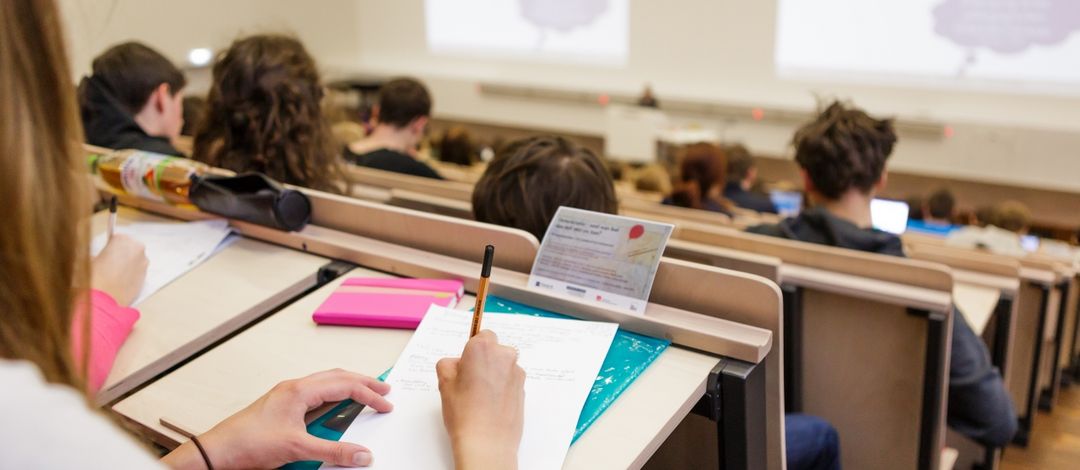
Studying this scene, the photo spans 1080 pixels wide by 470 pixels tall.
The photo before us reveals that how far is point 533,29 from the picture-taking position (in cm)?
776

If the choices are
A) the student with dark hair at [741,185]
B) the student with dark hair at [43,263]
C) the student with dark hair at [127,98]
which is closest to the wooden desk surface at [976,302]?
the student with dark hair at [43,263]

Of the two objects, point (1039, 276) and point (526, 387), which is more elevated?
→ point (526, 387)

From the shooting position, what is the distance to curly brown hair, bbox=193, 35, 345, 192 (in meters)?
2.17

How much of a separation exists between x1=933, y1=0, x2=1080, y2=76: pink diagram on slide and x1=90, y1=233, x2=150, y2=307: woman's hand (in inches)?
232

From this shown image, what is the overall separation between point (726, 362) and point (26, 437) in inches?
34.4

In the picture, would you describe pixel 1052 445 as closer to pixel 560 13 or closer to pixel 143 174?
pixel 143 174

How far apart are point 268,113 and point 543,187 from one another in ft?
3.13

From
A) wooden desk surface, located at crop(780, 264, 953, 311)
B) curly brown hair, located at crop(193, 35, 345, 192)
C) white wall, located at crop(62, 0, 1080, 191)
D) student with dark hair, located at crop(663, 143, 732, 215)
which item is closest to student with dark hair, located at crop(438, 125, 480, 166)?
white wall, located at crop(62, 0, 1080, 191)

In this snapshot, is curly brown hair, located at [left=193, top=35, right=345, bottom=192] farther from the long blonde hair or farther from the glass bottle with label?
the long blonde hair

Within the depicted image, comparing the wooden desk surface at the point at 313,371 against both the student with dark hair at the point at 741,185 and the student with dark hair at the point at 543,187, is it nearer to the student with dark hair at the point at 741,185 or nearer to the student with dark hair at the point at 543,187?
the student with dark hair at the point at 543,187

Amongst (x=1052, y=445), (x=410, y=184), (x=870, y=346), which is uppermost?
(x=410, y=184)

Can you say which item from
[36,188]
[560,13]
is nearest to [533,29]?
[560,13]

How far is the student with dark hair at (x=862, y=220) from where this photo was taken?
194cm

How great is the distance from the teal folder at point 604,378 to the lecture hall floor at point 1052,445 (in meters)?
2.11
